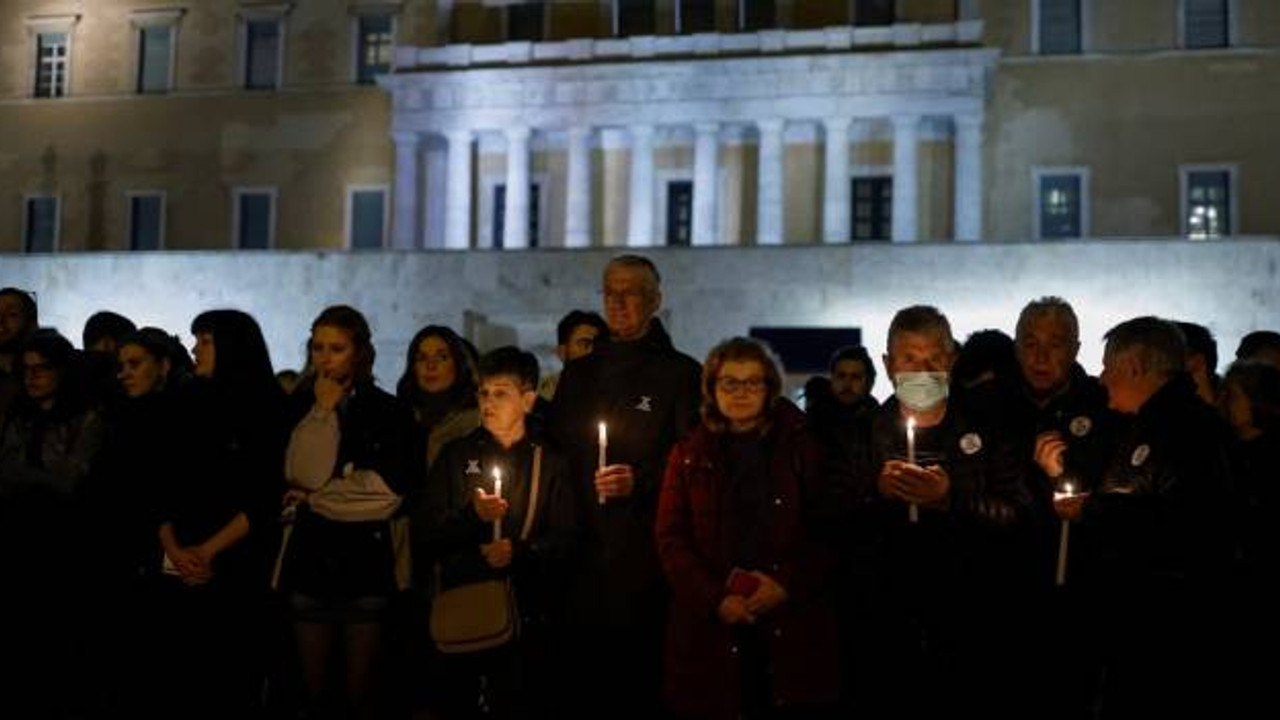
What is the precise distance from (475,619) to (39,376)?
3180 mm

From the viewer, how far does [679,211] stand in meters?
33.3

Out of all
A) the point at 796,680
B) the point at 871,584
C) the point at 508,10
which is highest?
the point at 508,10

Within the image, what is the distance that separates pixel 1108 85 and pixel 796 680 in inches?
1168

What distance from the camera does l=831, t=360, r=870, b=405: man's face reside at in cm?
898

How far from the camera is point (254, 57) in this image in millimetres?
36562

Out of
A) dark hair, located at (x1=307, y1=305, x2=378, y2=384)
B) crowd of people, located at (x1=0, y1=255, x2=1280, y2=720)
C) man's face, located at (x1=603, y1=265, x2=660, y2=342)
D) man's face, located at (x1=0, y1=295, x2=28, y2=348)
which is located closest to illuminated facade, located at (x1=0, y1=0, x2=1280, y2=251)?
man's face, located at (x1=0, y1=295, x2=28, y2=348)

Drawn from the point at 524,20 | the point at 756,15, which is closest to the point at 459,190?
the point at 524,20

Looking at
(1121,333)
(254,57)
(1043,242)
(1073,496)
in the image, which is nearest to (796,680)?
(1073,496)

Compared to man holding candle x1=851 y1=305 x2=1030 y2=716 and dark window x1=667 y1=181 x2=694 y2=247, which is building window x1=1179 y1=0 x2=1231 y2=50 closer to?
dark window x1=667 y1=181 x2=694 y2=247

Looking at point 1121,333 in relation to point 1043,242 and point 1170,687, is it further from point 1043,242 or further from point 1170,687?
point 1043,242

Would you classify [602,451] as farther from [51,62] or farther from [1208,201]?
[51,62]

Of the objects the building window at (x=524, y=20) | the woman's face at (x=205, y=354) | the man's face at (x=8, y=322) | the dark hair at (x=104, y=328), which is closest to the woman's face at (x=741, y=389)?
the woman's face at (x=205, y=354)

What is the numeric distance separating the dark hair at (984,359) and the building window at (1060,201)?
2656cm

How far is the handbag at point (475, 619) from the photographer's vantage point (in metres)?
5.96
